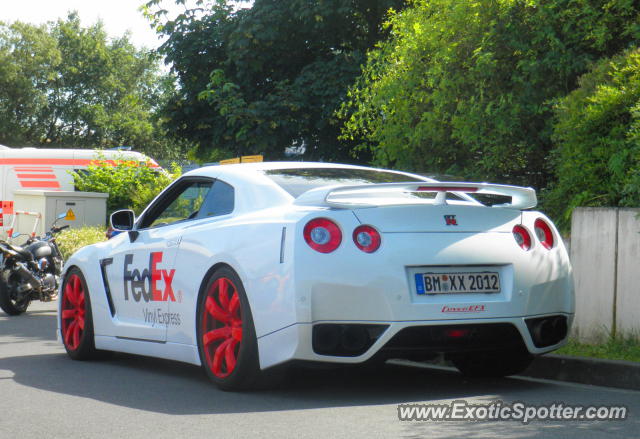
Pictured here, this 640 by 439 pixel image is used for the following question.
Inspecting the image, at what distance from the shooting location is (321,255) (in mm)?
5938

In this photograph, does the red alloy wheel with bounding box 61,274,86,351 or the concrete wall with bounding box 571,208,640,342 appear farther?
the red alloy wheel with bounding box 61,274,86,351

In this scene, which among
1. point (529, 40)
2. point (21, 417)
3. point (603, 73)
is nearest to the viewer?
point (21, 417)

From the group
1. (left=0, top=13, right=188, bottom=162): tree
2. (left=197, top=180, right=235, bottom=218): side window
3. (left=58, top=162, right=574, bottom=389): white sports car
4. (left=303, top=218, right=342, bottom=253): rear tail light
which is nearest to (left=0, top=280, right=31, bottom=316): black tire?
(left=58, top=162, right=574, bottom=389): white sports car

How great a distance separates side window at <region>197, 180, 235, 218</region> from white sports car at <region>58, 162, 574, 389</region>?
0.01 meters

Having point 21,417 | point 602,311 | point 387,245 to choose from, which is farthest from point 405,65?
point 21,417

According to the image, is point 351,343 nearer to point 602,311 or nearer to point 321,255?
point 321,255

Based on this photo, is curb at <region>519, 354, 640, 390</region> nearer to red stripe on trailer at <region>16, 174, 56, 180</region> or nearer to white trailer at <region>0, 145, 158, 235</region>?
white trailer at <region>0, 145, 158, 235</region>

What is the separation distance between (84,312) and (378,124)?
267 inches

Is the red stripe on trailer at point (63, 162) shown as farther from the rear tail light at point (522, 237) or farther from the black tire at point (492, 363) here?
the rear tail light at point (522, 237)

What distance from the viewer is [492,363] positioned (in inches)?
278

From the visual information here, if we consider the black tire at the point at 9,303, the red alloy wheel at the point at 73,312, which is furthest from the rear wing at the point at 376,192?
the black tire at the point at 9,303

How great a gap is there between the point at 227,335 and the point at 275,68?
15.5m

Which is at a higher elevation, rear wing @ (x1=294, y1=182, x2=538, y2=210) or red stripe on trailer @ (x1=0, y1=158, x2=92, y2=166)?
rear wing @ (x1=294, y1=182, x2=538, y2=210)

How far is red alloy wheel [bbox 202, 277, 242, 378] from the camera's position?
640cm
